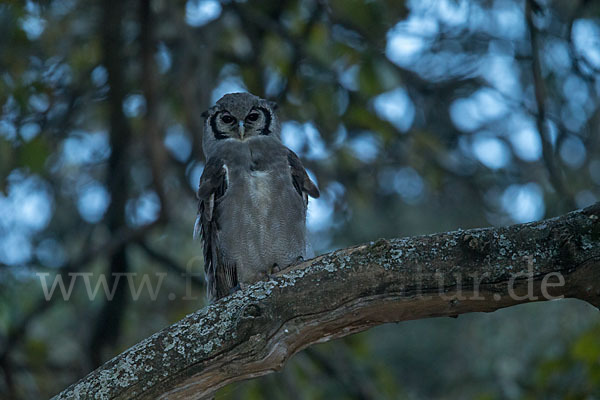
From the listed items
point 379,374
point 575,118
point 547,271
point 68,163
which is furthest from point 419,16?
point 68,163

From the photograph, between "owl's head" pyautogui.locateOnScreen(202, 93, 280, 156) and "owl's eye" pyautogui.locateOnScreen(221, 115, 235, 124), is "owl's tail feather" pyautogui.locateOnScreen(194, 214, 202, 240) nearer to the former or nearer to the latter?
"owl's head" pyautogui.locateOnScreen(202, 93, 280, 156)

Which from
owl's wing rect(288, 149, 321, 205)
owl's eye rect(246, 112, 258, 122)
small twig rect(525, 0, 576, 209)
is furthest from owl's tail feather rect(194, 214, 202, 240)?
small twig rect(525, 0, 576, 209)

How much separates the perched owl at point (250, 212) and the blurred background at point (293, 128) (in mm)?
707

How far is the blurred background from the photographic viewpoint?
15.2 ft

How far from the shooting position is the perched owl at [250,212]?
3.97m

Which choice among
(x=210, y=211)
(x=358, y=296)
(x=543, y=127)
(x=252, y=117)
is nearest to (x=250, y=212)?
(x=210, y=211)

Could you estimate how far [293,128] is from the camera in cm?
563

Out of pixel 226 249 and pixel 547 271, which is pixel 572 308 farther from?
pixel 547 271

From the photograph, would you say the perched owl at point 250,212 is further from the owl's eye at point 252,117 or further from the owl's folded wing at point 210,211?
the owl's eye at point 252,117

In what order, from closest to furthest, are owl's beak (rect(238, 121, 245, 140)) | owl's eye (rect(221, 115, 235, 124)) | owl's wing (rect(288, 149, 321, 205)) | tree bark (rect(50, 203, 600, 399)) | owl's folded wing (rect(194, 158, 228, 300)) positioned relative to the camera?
tree bark (rect(50, 203, 600, 399)) < owl's folded wing (rect(194, 158, 228, 300)) < owl's wing (rect(288, 149, 321, 205)) < owl's beak (rect(238, 121, 245, 140)) < owl's eye (rect(221, 115, 235, 124))

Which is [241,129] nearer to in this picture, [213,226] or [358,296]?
[213,226]

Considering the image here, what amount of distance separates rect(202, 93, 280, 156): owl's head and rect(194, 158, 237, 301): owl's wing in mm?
322

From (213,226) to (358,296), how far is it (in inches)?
74.5

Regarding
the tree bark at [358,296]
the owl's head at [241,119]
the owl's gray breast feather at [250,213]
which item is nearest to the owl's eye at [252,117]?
the owl's head at [241,119]
